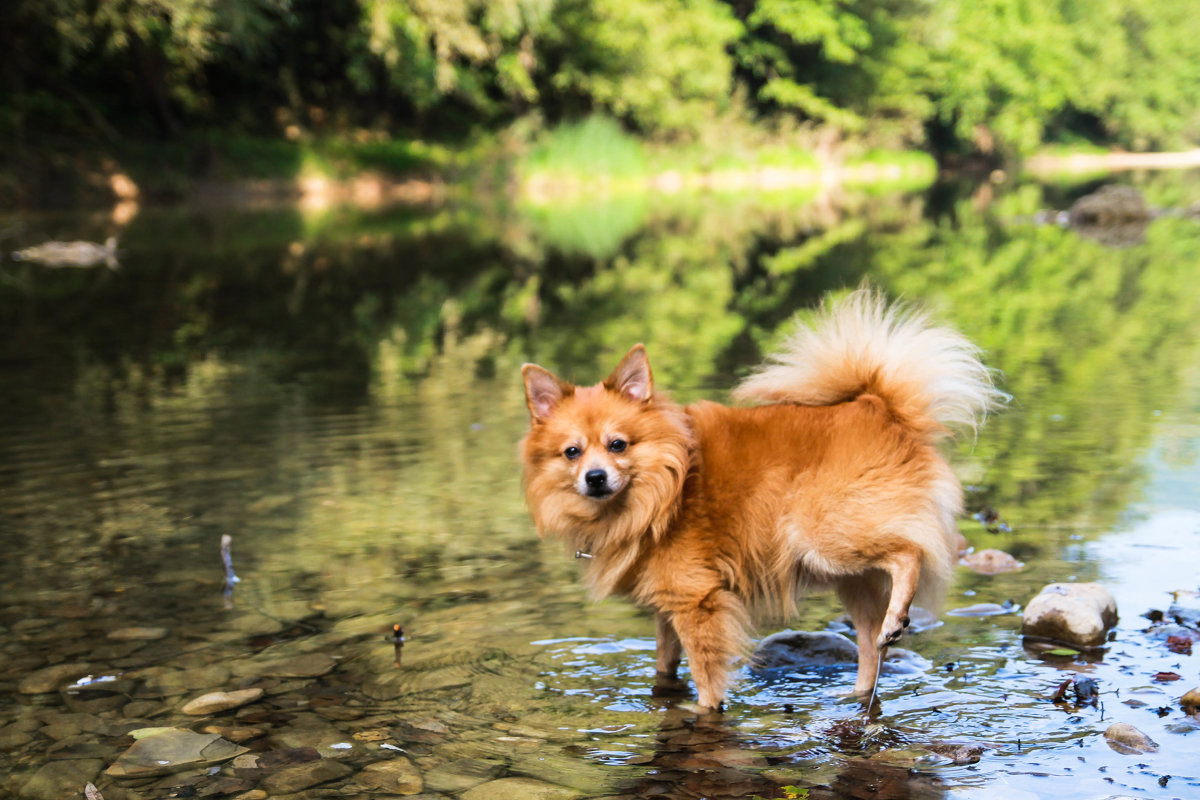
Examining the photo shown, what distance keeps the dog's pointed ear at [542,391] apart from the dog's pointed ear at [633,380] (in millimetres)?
187

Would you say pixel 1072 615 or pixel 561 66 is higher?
pixel 561 66

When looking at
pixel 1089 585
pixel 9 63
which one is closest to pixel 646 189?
pixel 9 63

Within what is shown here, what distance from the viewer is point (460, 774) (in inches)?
148

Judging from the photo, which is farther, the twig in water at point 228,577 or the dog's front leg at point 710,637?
the twig in water at point 228,577

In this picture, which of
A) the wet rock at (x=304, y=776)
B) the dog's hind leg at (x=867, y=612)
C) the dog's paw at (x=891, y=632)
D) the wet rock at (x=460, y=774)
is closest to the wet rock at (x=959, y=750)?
the dog's paw at (x=891, y=632)

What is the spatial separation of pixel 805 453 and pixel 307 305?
12974mm

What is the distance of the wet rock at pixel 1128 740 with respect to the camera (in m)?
3.62

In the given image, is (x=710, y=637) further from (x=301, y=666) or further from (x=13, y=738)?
(x=13, y=738)

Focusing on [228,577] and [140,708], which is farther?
[228,577]

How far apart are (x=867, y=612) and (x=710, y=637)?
714 millimetres

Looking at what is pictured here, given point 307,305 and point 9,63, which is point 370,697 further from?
point 9,63

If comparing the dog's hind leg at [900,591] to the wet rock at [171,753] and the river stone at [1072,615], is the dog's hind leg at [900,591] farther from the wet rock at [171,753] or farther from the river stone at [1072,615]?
the wet rock at [171,753]

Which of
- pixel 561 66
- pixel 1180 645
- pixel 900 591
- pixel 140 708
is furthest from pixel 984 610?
pixel 561 66

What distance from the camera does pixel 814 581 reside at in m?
4.33
